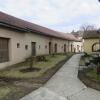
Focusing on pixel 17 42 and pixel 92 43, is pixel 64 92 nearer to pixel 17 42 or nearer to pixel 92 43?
pixel 17 42

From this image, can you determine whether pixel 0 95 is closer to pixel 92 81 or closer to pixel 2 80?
pixel 2 80

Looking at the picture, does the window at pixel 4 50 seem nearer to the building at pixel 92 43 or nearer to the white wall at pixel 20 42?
the white wall at pixel 20 42

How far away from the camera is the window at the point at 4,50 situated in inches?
611

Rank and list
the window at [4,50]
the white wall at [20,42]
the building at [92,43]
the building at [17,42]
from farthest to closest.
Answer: the building at [92,43] → the white wall at [20,42] → the building at [17,42] → the window at [4,50]

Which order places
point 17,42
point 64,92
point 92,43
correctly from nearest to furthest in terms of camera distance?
point 64,92, point 17,42, point 92,43

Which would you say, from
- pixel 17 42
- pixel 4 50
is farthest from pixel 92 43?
pixel 4 50

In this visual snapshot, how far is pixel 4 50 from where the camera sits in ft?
52.4

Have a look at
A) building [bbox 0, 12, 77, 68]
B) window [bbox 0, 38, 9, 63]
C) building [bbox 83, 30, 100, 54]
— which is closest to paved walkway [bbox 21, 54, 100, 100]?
window [bbox 0, 38, 9, 63]

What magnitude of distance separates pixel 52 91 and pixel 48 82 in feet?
5.91

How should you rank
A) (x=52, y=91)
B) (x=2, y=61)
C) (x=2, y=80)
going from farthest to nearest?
(x=2, y=61) < (x=2, y=80) < (x=52, y=91)

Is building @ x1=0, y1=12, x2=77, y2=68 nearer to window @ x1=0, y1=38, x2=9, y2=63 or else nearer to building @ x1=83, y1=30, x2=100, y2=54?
window @ x1=0, y1=38, x2=9, y2=63

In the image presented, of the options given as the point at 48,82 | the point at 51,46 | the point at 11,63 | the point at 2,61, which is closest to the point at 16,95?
the point at 48,82

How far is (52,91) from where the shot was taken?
8906mm

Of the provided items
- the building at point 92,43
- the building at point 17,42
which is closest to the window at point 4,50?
the building at point 17,42
